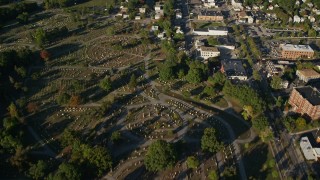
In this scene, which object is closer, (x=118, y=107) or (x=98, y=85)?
(x=118, y=107)

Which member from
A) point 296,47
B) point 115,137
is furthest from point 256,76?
point 115,137

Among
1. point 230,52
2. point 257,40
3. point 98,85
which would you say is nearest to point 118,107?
point 98,85

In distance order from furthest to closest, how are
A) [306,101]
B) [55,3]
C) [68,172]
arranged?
[55,3] < [306,101] < [68,172]

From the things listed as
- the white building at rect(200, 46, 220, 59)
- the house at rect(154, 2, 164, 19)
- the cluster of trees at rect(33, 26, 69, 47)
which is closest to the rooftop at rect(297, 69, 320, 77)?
the white building at rect(200, 46, 220, 59)

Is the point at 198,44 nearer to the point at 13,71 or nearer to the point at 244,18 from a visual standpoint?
the point at 244,18

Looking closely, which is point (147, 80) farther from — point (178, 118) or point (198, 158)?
point (198, 158)

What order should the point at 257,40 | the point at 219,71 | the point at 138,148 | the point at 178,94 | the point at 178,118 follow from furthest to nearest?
the point at 257,40
the point at 219,71
the point at 178,94
the point at 178,118
the point at 138,148

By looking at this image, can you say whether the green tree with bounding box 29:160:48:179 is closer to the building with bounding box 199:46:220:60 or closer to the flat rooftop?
the building with bounding box 199:46:220:60
